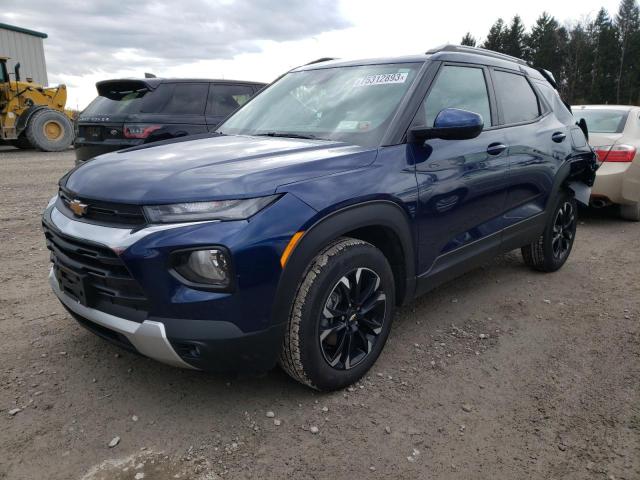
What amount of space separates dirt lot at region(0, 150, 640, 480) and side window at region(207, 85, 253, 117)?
4240 millimetres

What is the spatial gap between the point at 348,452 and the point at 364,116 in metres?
1.81

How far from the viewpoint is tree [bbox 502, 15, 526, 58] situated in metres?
58.7

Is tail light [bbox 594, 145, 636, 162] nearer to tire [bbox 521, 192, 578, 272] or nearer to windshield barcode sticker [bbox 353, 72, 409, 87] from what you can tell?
tire [bbox 521, 192, 578, 272]

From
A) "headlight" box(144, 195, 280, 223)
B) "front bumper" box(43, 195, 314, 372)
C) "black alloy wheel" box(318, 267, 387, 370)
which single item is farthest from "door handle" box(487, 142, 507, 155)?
"headlight" box(144, 195, 280, 223)

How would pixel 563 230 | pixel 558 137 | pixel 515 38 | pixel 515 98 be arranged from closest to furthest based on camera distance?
pixel 515 98 < pixel 558 137 < pixel 563 230 < pixel 515 38

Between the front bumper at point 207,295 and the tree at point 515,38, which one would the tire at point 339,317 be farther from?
the tree at point 515,38

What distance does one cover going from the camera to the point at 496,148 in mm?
3418

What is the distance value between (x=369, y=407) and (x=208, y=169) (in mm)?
1422

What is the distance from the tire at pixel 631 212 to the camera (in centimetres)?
661

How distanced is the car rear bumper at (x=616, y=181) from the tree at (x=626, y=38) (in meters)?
50.8

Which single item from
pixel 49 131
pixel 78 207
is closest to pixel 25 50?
pixel 49 131

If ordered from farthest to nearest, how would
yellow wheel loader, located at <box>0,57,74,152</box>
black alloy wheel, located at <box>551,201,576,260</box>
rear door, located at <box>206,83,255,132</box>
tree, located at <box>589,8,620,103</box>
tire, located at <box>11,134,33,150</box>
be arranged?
1. tree, located at <box>589,8,620,103</box>
2. tire, located at <box>11,134,33,150</box>
3. yellow wheel loader, located at <box>0,57,74,152</box>
4. rear door, located at <box>206,83,255,132</box>
5. black alloy wheel, located at <box>551,201,576,260</box>

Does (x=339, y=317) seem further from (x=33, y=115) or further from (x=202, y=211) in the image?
(x=33, y=115)

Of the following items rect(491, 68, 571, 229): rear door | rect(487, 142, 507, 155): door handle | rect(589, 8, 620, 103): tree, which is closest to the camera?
rect(487, 142, 507, 155): door handle
